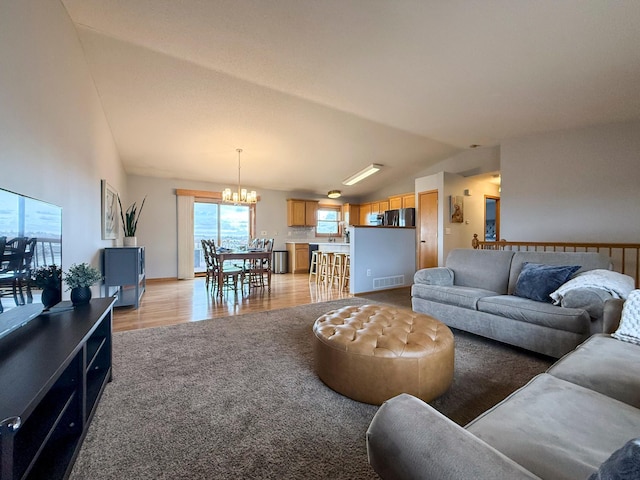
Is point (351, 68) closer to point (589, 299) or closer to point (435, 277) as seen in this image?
point (435, 277)

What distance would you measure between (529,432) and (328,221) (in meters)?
8.43

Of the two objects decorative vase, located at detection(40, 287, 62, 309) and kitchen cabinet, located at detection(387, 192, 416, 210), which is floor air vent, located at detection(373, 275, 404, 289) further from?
decorative vase, located at detection(40, 287, 62, 309)

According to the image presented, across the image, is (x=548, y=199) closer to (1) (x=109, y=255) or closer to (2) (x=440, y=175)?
(2) (x=440, y=175)

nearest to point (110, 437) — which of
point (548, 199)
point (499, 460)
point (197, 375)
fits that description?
point (197, 375)

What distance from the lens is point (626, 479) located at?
359 mm

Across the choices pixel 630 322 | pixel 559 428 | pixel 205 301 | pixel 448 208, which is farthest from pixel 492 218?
pixel 559 428

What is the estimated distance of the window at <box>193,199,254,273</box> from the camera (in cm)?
701

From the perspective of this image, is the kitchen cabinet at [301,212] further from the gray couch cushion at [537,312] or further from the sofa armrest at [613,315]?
the sofa armrest at [613,315]

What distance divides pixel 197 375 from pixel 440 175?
5856mm

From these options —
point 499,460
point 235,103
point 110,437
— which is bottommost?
point 110,437

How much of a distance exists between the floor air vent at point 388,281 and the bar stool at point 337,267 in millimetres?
743

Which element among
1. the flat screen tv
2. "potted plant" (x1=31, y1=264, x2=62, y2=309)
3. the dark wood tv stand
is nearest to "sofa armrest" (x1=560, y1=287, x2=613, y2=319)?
the dark wood tv stand

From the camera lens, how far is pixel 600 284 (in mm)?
2133

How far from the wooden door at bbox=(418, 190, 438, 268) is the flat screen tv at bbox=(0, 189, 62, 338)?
618cm
